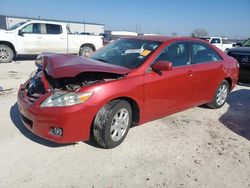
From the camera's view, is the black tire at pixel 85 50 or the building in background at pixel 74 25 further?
the building in background at pixel 74 25

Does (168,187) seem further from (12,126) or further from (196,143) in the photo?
(12,126)

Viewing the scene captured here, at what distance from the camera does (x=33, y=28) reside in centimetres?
1264

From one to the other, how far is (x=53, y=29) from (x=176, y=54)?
9855 millimetres

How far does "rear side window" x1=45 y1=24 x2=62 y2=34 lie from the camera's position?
13.1 meters

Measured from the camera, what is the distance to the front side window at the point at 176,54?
180 inches

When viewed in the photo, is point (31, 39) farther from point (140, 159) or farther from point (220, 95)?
point (140, 159)

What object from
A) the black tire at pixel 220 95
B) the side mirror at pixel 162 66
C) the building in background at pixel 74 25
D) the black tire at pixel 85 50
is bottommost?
the black tire at pixel 220 95

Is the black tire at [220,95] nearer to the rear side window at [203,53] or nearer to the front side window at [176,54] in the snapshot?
the rear side window at [203,53]

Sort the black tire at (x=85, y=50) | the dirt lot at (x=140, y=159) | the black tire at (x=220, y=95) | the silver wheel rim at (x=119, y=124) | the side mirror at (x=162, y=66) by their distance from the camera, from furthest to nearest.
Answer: the black tire at (x=85, y=50), the black tire at (x=220, y=95), the side mirror at (x=162, y=66), the silver wheel rim at (x=119, y=124), the dirt lot at (x=140, y=159)

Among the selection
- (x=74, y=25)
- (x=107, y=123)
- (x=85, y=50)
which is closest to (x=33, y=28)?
(x=85, y=50)

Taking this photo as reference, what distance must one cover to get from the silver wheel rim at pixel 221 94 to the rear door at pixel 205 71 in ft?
1.06

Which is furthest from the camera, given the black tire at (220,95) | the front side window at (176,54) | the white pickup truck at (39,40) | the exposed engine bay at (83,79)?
the white pickup truck at (39,40)

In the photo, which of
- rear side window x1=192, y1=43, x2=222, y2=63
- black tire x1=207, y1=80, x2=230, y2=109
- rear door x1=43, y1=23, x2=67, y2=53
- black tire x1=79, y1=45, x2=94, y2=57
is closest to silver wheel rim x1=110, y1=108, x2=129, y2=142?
rear side window x1=192, y1=43, x2=222, y2=63

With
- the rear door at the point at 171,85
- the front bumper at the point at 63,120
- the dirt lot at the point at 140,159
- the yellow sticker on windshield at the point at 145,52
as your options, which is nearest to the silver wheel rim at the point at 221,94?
the dirt lot at the point at 140,159
